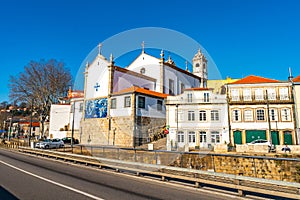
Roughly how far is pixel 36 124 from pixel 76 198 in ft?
300

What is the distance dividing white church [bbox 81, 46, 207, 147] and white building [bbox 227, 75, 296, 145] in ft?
20.6

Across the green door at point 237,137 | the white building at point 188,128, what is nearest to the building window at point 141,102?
the white building at point 188,128

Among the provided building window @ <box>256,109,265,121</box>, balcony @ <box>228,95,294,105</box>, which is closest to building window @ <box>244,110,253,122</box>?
building window @ <box>256,109,265,121</box>

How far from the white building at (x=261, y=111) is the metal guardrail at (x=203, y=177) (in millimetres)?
19185

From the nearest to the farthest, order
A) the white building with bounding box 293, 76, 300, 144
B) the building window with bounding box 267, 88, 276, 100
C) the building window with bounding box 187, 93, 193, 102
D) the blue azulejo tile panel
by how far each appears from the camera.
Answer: the building window with bounding box 187, 93, 193, 102
the white building with bounding box 293, 76, 300, 144
the building window with bounding box 267, 88, 276, 100
the blue azulejo tile panel

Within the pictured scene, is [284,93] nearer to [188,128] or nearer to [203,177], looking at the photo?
[188,128]

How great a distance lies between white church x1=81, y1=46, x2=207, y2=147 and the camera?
29797 millimetres

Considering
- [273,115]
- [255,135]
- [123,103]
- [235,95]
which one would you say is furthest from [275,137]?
[123,103]

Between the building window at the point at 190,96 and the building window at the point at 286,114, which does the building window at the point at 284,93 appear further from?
the building window at the point at 190,96

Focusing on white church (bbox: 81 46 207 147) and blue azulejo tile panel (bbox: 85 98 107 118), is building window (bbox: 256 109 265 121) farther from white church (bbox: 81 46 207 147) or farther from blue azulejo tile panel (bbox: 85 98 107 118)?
blue azulejo tile panel (bbox: 85 98 107 118)

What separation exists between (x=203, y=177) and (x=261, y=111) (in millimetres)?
22232

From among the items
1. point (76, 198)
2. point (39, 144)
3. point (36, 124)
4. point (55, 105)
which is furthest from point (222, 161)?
point (36, 124)

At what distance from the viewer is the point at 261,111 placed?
29453 mm

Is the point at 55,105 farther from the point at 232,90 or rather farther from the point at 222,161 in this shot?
the point at 222,161
